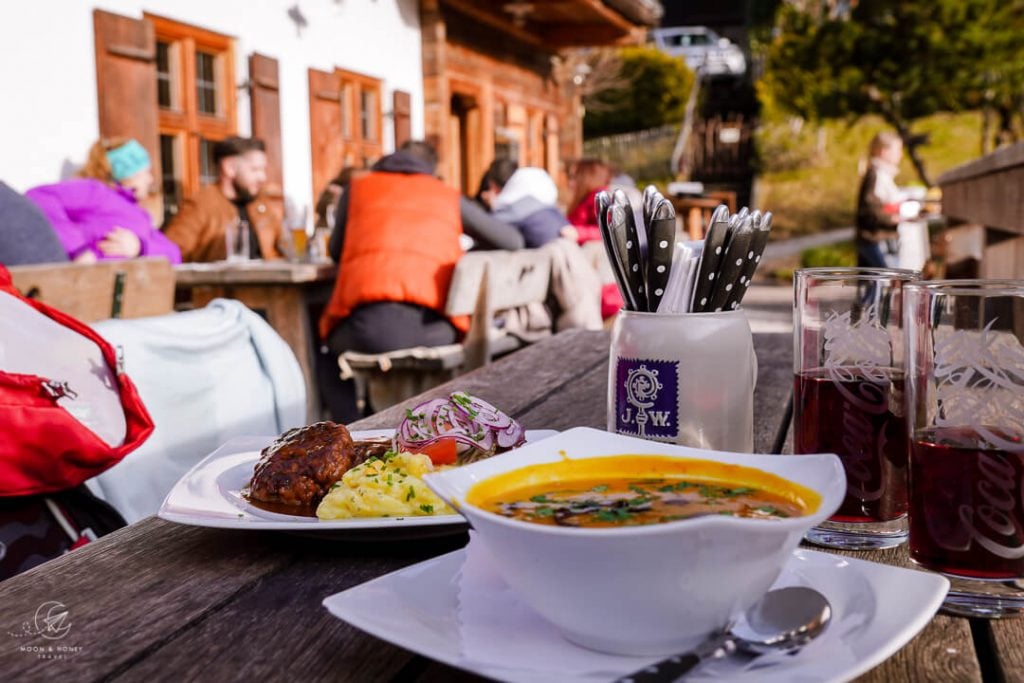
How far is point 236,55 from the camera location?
21.7 feet

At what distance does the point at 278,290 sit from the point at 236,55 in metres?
2.68

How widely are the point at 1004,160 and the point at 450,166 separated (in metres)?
7.35

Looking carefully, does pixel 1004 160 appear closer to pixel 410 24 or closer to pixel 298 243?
pixel 298 243

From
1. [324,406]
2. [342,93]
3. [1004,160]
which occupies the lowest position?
[324,406]

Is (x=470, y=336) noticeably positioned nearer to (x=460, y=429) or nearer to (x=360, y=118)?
(x=460, y=429)

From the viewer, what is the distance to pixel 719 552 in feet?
2.04

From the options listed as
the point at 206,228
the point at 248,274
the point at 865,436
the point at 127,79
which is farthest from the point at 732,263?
the point at 127,79

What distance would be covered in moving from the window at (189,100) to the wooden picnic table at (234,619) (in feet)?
18.2

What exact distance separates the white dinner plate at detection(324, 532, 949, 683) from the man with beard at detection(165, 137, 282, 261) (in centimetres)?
495

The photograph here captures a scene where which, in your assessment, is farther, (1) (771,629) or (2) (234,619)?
(2) (234,619)

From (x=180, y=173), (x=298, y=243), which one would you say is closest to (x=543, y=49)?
(x=180, y=173)

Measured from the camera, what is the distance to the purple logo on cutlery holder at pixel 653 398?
1140mm

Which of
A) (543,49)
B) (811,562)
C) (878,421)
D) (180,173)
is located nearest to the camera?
(811,562)

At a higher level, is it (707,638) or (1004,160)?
(1004,160)
